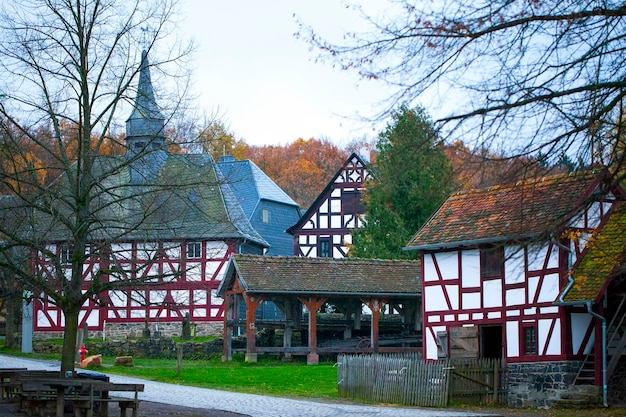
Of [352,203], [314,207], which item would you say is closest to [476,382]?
[352,203]

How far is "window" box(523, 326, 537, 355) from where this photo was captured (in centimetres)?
2667

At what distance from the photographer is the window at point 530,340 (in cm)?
2667

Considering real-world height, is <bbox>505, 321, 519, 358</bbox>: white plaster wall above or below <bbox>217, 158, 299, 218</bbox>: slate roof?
below

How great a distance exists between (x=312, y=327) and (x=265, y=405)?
1574 cm

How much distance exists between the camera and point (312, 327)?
1503 inches

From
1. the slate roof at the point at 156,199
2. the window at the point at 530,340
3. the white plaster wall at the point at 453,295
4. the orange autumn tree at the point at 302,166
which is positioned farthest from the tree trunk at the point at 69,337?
Result: the orange autumn tree at the point at 302,166

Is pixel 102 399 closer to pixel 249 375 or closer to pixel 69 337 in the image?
pixel 69 337

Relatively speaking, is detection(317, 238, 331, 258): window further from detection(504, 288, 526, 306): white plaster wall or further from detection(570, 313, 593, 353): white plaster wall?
detection(570, 313, 593, 353): white plaster wall

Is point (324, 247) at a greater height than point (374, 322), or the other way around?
point (324, 247)

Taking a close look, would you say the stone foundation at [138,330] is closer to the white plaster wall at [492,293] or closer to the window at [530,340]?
the white plaster wall at [492,293]

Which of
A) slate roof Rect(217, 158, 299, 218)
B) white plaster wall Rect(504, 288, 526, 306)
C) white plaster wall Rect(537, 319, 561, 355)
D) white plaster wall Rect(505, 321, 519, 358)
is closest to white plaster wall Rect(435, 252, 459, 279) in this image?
white plaster wall Rect(504, 288, 526, 306)

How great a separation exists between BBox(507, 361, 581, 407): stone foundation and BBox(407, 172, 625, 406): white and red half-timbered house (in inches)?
1.0

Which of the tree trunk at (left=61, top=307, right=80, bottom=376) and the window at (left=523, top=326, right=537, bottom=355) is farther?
the window at (left=523, top=326, right=537, bottom=355)

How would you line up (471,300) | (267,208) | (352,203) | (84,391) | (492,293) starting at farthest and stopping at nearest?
(352,203) → (267,208) → (471,300) → (492,293) → (84,391)
